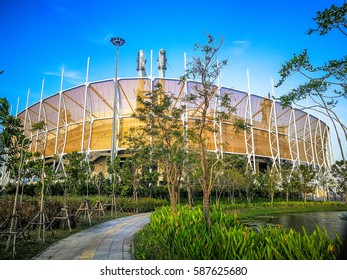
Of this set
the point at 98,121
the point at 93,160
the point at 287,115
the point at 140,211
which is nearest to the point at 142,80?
the point at 98,121

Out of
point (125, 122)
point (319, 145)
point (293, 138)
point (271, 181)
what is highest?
point (125, 122)

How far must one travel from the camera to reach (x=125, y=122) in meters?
33.2

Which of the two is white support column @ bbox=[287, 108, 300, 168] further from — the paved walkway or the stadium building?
the paved walkway

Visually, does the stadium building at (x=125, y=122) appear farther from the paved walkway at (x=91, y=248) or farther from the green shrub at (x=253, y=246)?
the green shrub at (x=253, y=246)

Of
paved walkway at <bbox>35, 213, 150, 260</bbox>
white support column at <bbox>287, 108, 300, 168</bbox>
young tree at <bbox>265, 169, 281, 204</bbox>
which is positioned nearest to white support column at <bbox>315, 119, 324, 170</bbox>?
white support column at <bbox>287, 108, 300, 168</bbox>

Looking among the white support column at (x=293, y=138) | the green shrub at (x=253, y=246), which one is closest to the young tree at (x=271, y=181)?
the white support column at (x=293, y=138)

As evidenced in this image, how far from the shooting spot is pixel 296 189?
31.3 metres

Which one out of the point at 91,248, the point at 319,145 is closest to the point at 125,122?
the point at 91,248

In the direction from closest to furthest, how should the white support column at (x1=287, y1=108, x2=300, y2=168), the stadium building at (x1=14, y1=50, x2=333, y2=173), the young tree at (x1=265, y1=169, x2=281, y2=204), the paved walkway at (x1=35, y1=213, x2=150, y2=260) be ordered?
1. the paved walkway at (x1=35, y1=213, x2=150, y2=260)
2. the young tree at (x1=265, y1=169, x2=281, y2=204)
3. the stadium building at (x1=14, y1=50, x2=333, y2=173)
4. the white support column at (x1=287, y1=108, x2=300, y2=168)

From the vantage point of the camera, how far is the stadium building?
32688 millimetres

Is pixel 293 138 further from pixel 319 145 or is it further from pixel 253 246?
pixel 253 246

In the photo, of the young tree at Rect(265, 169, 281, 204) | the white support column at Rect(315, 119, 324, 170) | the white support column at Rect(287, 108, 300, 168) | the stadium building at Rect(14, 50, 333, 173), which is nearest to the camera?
the young tree at Rect(265, 169, 281, 204)

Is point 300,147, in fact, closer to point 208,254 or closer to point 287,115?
point 287,115
